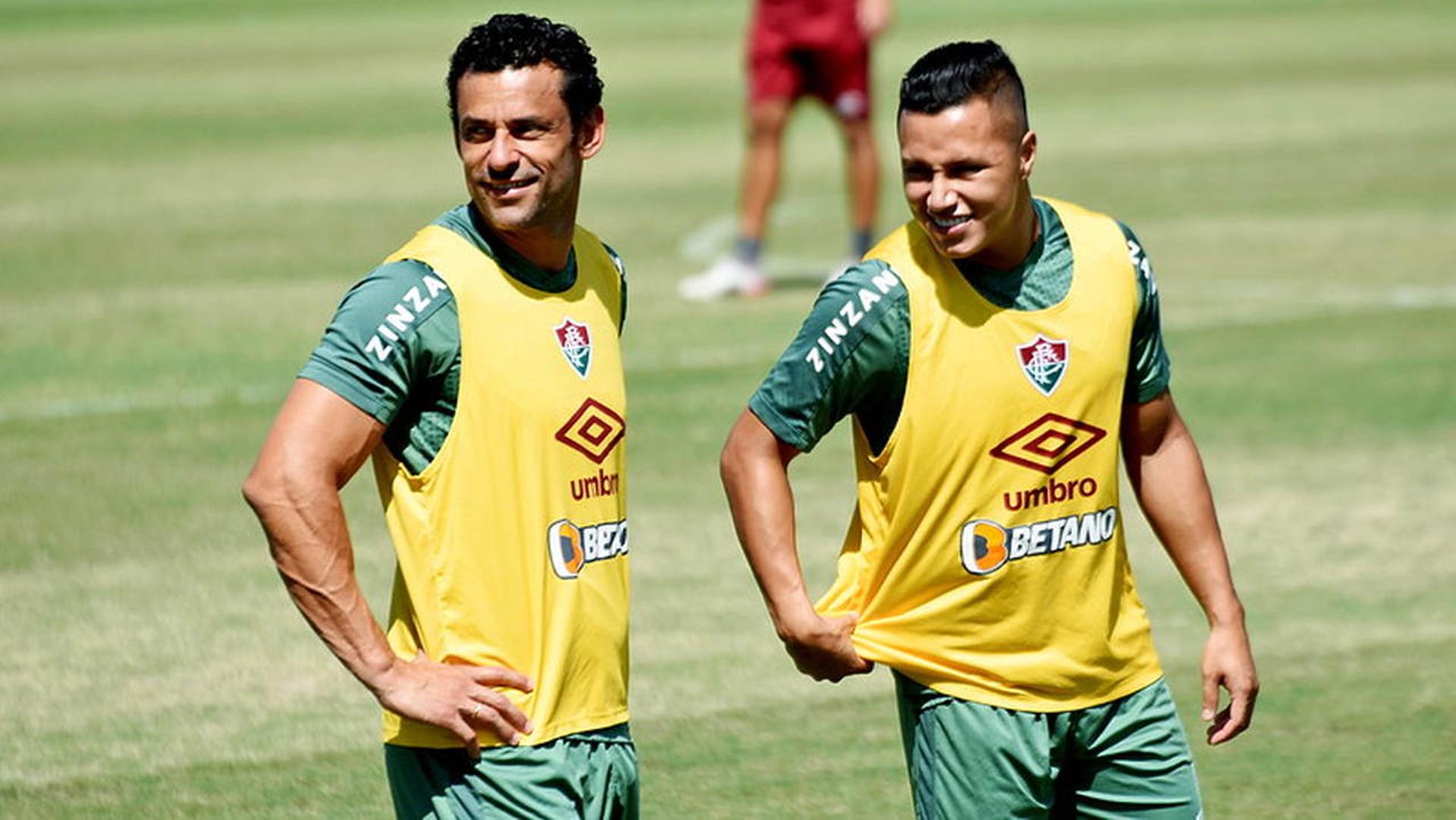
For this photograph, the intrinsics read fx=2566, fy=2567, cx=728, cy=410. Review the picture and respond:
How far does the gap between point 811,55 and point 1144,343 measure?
1131 cm

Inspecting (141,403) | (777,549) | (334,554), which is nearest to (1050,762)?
(777,549)

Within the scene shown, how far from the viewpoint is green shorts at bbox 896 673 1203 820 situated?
5.27m

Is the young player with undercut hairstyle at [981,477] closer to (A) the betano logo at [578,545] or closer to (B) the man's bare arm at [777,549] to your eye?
(B) the man's bare arm at [777,549]

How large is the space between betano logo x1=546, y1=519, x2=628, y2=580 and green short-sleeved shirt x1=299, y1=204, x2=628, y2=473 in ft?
0.98

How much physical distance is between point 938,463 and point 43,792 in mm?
3498

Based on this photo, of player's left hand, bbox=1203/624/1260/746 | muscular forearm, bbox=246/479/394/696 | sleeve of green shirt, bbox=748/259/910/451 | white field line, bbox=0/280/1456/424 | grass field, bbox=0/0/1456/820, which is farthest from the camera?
white field line, bbox=0/280/1456/424

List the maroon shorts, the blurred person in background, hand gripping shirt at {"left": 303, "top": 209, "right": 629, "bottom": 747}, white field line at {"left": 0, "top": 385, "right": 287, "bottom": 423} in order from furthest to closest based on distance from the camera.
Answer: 1. the maroon shorts
2. the blurred person in background
3. white field line at {"left": 0, "top": 385, "right": 287, "bottom": 423}
4. hand gripping shirt at {"left": 303, "top": 209, "right": 629, "bottom": 747}

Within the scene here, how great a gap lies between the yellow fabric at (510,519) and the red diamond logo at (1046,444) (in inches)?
33.3

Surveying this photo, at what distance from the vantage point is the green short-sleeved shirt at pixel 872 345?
523 cm

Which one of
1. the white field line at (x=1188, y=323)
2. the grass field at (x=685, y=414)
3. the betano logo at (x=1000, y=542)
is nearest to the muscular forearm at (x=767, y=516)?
the betano logo at (x=1000, y=542)

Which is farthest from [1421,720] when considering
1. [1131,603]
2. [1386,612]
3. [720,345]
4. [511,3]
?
[511,3]

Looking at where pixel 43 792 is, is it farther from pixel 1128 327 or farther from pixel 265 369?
pixel 265 369

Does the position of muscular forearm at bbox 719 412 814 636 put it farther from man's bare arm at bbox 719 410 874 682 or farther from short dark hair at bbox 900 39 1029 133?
short dark hair at bbox 900 39 1029 133

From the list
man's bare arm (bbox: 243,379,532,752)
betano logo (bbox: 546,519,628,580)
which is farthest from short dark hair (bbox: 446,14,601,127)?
betano logo (bbox: 546,519,628,580)
